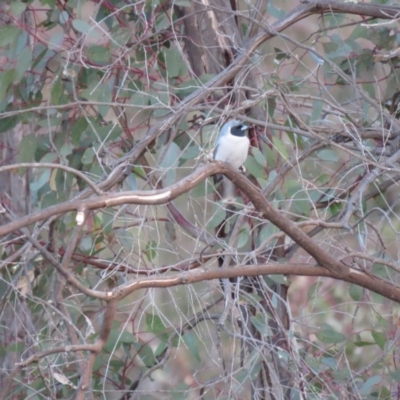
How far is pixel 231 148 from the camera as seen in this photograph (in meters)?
3.22

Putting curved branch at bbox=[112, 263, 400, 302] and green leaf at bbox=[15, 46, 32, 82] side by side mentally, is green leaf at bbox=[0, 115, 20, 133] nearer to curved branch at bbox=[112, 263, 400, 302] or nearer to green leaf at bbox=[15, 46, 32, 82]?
green leaf at bbox=[15, 46, 32, 82]

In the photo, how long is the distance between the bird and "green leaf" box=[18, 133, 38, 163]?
0.68 m

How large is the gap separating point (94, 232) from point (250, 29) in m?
0.96

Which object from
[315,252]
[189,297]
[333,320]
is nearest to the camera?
[315,252]

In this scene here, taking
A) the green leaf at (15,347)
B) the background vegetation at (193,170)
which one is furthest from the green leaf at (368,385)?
the green leaf at (15,347)

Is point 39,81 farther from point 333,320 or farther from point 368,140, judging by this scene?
point 333,320

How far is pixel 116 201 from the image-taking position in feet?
6.22

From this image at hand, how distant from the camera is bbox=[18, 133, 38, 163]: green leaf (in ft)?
10.6

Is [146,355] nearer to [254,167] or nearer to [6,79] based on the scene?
[254,167]

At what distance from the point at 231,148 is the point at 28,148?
748 millimetres

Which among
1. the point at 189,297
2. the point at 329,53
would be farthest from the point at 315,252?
the point at 329,53

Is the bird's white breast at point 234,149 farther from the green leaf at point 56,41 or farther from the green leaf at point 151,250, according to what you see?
the green leaf at point 56,41

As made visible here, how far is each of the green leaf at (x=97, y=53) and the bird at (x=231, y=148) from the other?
542mm

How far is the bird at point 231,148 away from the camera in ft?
10.4
